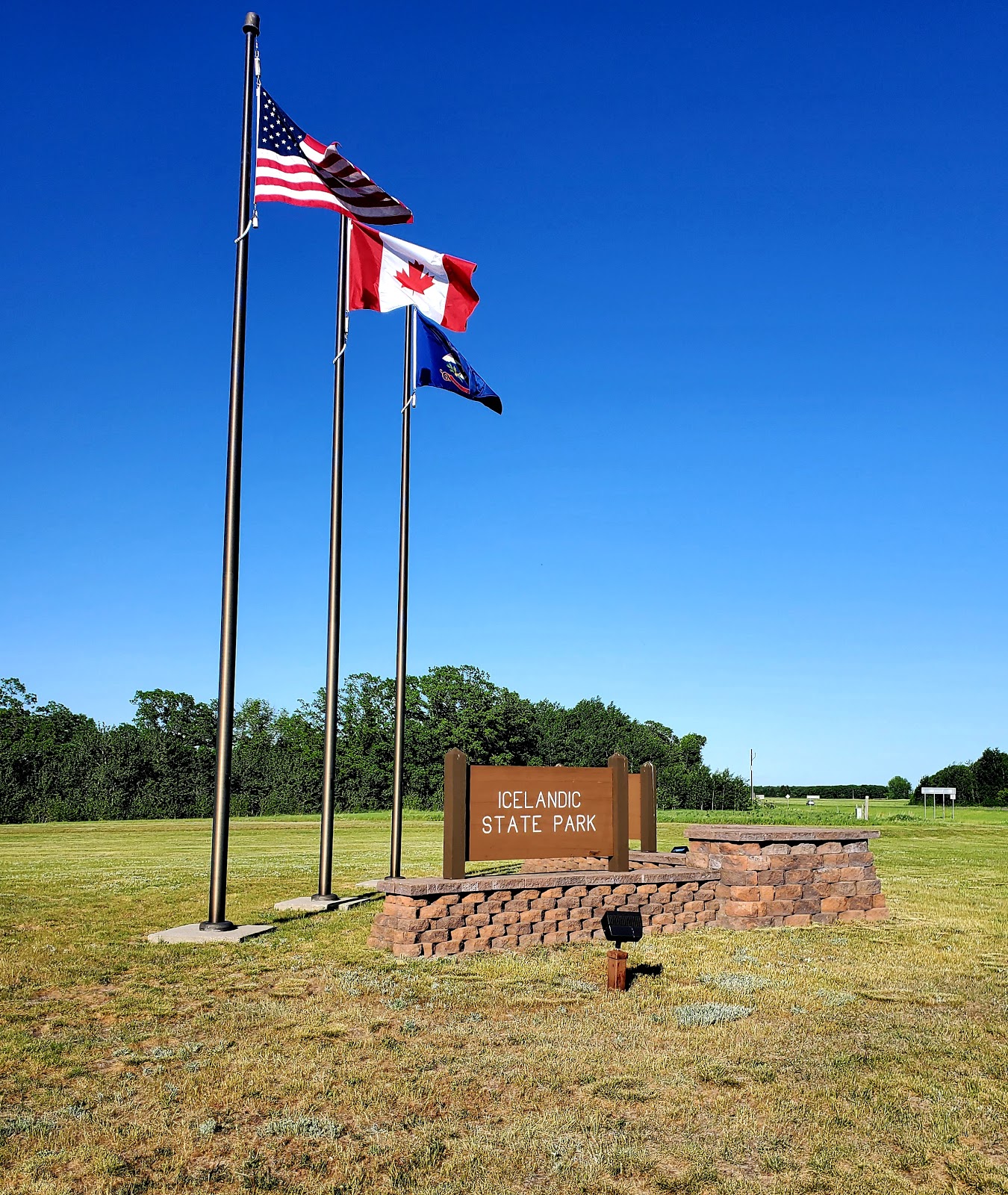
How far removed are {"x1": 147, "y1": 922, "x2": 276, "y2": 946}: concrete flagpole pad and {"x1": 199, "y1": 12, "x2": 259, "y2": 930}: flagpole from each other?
100 mm

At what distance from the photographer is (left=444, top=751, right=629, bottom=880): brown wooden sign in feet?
34.7

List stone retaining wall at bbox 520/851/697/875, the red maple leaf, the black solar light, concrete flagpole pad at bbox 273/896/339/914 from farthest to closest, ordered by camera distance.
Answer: the red maple leaf, concrete flagpole pad at bbox 273/896/339/914, stone retaining wall at bbox 520/851/697/875, the black solar light

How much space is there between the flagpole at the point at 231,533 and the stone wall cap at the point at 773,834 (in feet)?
18.5

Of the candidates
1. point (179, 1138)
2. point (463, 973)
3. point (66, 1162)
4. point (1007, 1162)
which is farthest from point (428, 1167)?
point (463, 973)

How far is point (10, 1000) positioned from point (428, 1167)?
5.13 m

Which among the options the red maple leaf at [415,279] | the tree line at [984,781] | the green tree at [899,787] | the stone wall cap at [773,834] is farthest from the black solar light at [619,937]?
the green tree at [899,787]

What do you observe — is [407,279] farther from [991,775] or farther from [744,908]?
[991,775]

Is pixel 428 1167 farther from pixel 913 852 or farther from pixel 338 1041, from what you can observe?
pixel 913 852

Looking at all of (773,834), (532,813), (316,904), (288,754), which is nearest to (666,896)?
(773,834)

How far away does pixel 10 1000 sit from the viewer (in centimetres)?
814

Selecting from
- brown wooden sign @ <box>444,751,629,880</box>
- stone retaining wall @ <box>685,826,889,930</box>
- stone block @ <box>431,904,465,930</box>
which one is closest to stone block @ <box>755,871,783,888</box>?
stone retaining wall @ <box>685,826,889,930</box>

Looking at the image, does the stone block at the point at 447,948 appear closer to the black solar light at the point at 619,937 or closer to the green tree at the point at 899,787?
the black solar light at the point at 619,937

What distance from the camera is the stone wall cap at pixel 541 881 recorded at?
1020 centimetres

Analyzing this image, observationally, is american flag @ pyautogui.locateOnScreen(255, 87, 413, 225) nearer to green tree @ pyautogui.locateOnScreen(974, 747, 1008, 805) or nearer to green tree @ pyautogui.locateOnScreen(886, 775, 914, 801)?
green tree @ pyautogui.locateOnScreen(974, 747, 1008, 805)
